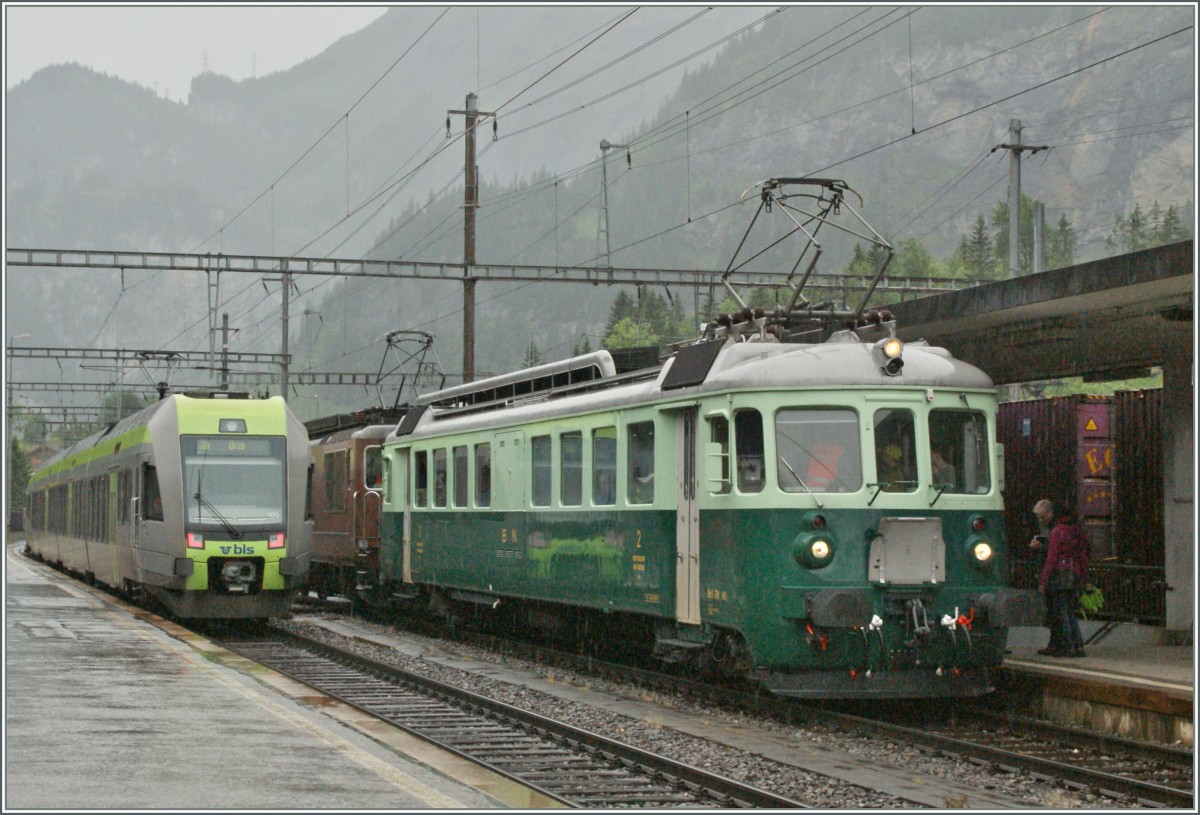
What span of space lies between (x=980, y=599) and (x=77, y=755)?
6.82 meters

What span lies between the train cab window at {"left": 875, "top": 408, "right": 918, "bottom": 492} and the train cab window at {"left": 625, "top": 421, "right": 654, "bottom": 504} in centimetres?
235

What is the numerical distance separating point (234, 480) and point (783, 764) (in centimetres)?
1249

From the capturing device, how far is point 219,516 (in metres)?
20.8

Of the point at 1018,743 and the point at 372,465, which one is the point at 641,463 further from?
the point at 372,465

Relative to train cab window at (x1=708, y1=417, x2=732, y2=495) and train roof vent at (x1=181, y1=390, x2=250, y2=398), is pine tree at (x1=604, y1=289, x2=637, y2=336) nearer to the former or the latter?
train roof vent at (x1=181, y1=390, x2=250, y2=398)

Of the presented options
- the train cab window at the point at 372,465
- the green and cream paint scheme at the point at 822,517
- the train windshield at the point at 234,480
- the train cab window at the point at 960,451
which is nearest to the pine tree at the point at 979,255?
the train cab window at the point at 372,465

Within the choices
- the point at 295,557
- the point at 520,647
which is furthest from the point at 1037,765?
the point at 295,557

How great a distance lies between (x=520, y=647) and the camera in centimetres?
1875

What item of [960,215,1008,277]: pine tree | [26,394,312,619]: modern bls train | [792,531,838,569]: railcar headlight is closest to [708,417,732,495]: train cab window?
[792,531,838,569]: railcar headlight

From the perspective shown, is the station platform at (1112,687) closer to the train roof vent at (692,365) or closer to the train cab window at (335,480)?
the train roof vent at (692,365)

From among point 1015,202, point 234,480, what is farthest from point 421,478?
point 1015,202

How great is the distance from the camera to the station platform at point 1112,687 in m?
11.6

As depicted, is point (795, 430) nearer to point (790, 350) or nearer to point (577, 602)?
point (790, 350)

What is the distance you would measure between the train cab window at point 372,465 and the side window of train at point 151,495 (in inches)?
169
